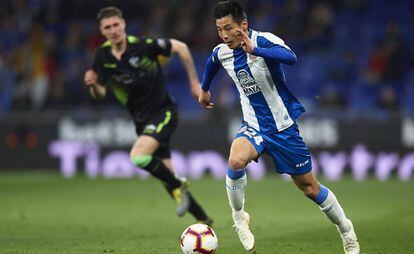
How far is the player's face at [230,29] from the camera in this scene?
712 cm

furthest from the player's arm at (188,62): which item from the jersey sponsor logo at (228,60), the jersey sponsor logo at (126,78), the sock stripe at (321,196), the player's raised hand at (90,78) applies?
the sock stripe at (321,196)

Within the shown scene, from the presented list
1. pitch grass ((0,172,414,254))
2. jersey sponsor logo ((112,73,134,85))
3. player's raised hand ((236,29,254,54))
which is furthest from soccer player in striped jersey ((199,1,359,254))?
jersey sponsor logo ((112,73,134,85))

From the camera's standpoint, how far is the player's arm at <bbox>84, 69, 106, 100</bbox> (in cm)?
962

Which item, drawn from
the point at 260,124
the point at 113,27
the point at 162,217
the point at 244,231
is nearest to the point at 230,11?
the point at 260,124

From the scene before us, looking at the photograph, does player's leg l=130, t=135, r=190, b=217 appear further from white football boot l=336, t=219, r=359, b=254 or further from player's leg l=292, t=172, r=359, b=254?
white football boot l=336, t=219, r=359, b=254

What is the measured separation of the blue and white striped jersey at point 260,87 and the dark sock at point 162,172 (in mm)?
2420

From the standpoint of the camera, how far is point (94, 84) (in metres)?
9.81

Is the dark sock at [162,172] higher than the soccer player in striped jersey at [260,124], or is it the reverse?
the soccer player in striped jersey at [260,124]

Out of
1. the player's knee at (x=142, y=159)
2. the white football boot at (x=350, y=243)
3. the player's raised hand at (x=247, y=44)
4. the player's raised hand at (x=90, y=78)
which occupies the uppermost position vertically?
the player's raised hand at (x=247, y=44)

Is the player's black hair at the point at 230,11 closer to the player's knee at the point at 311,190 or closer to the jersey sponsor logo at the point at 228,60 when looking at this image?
the jersey sponsor logo at the point at 228,60

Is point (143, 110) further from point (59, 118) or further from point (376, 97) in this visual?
point (376, 97)

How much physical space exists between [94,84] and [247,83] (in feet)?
9.51

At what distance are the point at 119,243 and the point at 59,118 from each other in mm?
9732

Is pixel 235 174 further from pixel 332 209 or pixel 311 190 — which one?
pixel 332 209
